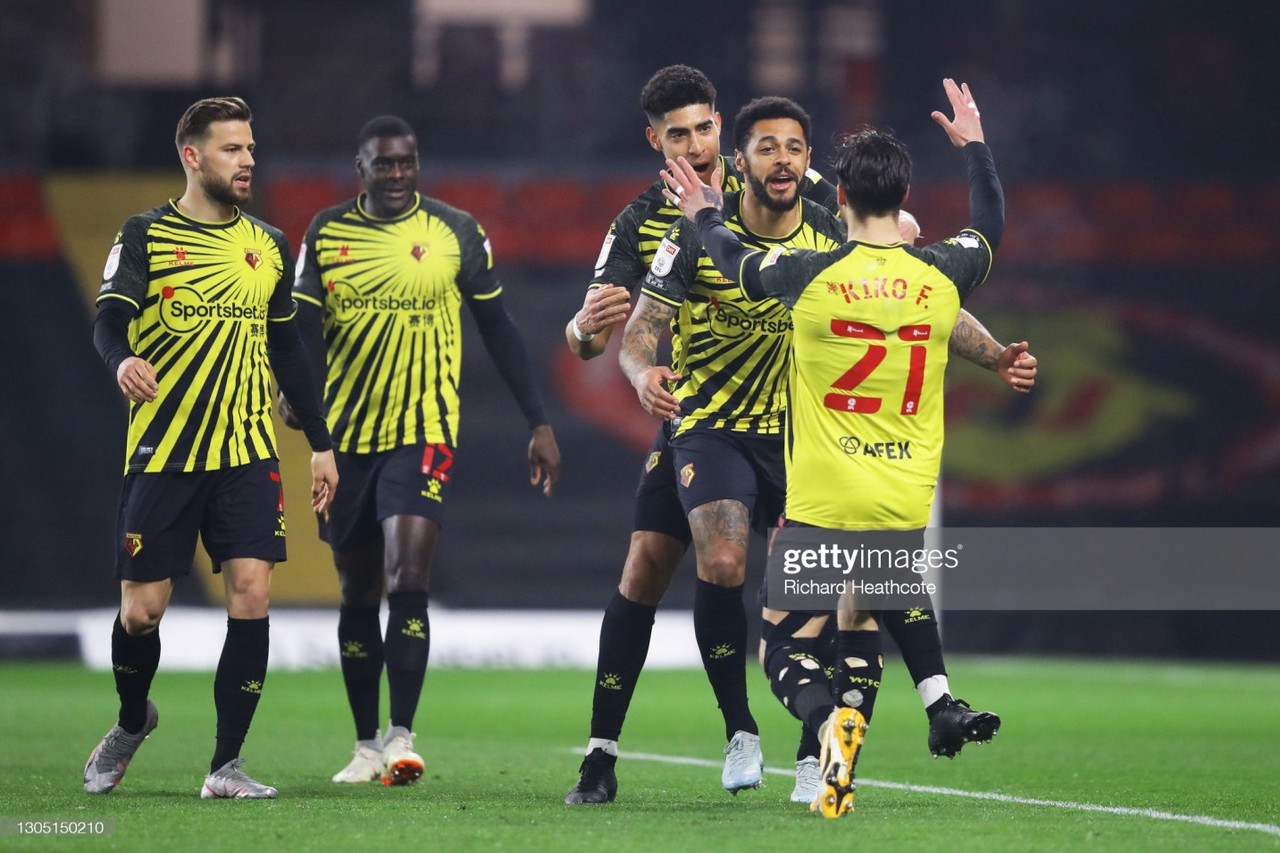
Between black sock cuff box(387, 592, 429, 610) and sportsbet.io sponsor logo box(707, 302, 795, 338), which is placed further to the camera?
black sock cuff box(387, 592, 429, 610)

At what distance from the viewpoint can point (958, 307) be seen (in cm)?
533

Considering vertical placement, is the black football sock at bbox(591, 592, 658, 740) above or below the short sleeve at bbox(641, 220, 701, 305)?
below

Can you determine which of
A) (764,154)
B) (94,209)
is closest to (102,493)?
(94,209)

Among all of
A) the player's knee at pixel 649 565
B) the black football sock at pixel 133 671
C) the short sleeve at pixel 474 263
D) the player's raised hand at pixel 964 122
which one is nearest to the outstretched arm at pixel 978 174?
the player's raised hand at pixel 964 122

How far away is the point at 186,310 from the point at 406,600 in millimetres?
1428

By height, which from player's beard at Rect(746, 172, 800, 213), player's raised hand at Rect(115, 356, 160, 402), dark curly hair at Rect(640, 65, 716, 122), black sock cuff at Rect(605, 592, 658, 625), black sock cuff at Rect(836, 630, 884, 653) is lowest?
black sock cuff at Rect(605, 592, 658, 625)

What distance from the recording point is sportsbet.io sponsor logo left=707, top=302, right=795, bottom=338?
6.09 meters

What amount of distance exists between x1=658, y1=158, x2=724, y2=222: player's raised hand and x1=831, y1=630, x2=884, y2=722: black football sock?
1436mm

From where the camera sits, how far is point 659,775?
6.85 meters

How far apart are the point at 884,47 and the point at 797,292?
38.3 ft

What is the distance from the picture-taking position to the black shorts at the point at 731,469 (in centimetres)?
589

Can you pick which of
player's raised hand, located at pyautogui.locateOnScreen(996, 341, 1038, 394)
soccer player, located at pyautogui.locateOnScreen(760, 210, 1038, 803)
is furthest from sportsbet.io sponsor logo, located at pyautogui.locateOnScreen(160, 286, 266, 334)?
player's raised hand, located at pyautogui.locateOnScreen(996, 341, 1038, 394)

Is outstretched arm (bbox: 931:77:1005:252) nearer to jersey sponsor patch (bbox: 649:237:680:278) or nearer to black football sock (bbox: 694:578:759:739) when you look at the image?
jersey sponsor patch (bbox: 649:237:680:278)

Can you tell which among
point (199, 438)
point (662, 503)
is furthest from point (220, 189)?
point (662, 503)
